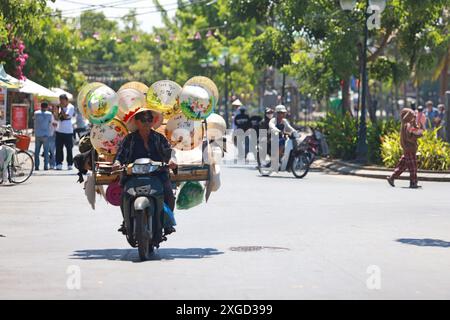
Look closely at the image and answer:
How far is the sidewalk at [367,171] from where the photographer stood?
29719 millimetres

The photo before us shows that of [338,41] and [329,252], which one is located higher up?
[338,41]

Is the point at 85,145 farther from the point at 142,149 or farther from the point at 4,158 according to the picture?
the point at 4,158

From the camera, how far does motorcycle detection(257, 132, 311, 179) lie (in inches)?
1179

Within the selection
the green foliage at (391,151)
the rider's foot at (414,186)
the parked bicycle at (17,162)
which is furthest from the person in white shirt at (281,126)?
the parked bicycle at (17,162)

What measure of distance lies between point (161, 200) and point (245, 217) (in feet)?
18.5

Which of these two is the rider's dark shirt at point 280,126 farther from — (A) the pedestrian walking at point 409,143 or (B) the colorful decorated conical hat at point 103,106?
(B) the colorful decorated conical hat at point 103,106

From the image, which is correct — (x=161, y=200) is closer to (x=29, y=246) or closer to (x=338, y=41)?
(x=29, y=246)

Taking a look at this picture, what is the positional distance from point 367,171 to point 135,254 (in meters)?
18.5

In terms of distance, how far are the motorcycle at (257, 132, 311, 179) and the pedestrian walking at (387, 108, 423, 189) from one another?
3.22 m

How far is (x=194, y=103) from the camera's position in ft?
49.1

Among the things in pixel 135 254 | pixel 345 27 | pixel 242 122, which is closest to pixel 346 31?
pixel 345 27
